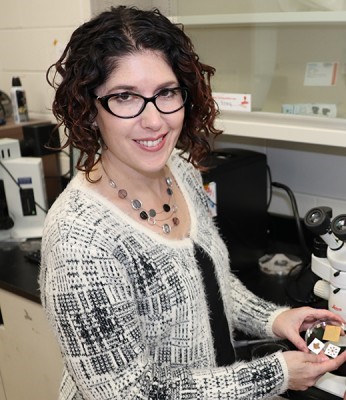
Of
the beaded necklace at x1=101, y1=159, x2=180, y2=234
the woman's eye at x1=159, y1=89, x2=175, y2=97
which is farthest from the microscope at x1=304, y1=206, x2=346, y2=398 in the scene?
the woman's eye at x1=159, y1=89, x2=175, y2=97

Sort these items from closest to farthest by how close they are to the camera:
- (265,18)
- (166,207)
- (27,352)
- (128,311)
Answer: (128,311)
(166,207)
(265,18)
(27,352)

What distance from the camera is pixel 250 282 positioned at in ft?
5.13

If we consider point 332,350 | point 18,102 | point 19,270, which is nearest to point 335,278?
point 332,350

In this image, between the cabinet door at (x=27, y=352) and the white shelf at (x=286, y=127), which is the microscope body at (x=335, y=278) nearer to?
the white shelf at (x=286, y=127)

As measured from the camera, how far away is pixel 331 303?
1210mm

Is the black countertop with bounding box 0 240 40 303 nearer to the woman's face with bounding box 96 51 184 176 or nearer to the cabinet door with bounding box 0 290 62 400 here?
the cabinet door with bounding box 0 290 62 400

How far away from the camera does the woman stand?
2.76 ft

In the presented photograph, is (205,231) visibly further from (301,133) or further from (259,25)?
(259,25)

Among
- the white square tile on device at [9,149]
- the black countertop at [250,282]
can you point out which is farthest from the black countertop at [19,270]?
the white square tile on device at [9,149]

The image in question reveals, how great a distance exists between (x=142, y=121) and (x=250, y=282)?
827 mm

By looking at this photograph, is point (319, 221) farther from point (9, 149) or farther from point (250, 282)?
point (9, 149)

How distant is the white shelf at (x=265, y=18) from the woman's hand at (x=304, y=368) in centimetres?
79

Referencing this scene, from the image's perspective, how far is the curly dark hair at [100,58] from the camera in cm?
89

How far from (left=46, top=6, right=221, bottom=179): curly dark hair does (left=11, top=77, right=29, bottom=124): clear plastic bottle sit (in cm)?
119
